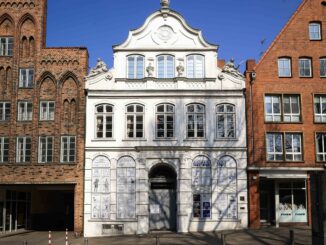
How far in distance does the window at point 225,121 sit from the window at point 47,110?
11.1 m

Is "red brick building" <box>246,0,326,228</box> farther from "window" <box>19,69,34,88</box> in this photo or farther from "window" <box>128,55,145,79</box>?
"window" <box>19,69,34,88</box>

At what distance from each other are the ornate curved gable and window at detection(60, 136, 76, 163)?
22.2 ft

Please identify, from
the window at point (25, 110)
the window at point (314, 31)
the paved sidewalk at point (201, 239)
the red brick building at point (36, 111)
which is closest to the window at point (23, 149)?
the red brick building at point (36, 111)

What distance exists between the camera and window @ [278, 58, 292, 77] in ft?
102

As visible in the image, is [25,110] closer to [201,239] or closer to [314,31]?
[201,239]

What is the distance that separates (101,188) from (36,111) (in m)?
6.91

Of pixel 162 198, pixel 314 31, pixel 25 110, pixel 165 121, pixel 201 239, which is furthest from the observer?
pixel 314 31

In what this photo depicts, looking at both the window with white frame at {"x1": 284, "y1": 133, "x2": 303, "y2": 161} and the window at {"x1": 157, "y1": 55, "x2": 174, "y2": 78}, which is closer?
the window with white frame at {"x1": 284, "y1": 133, "x2": 303, "y2": 161}

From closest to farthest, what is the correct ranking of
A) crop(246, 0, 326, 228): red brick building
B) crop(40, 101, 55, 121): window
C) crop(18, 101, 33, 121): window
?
crop(246, 0, 326, 228): red brick building, crop(40, 101, 55, 121): window, crop(18, 101, 33, 121): window

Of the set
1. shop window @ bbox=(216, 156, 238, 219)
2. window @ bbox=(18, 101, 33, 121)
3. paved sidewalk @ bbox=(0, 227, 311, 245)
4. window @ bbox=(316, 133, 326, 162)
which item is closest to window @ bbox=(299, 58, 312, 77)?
window @ bbox=(316, 133, 326, 162)

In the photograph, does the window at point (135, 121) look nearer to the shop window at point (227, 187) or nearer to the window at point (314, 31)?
the shop window at point (227, 187)

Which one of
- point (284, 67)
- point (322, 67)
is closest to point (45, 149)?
point (284, 67)

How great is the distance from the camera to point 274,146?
30297 millimetres

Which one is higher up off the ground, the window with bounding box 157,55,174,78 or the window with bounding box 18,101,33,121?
the window with bounding box 157,55,174,78
